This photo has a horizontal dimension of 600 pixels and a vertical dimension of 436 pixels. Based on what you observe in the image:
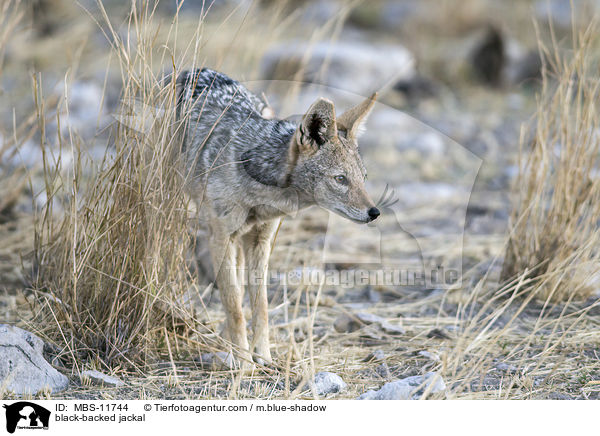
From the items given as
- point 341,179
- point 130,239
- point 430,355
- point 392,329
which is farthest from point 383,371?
point 130,239

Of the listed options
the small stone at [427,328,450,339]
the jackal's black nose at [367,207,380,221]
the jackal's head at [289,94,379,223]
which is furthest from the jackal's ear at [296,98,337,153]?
the small stone at [427,328,450,339]

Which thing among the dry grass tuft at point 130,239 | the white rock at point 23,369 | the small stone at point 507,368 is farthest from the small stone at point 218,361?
the small stone at point 507,368

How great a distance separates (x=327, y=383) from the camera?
11.0ft

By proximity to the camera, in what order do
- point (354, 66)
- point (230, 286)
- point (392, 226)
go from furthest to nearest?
point (354, 66) → point (392, 226) → point (230, 286)

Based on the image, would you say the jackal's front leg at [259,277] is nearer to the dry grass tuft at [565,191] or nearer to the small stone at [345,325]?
the small stone at [345,325]

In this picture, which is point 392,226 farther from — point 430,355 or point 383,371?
point 383,371

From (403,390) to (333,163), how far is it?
115 centimetres

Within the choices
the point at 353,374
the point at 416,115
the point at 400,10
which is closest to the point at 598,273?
the point at 353,374

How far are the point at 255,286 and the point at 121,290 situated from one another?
81 cm

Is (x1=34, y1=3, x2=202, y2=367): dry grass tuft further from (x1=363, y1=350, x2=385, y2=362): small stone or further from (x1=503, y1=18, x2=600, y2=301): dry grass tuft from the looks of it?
(x1=503, y1=18, x2=600, y2=301): dry grass tuft

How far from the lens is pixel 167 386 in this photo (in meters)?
3.33
